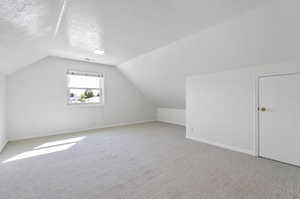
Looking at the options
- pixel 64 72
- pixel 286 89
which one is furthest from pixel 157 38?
pixel 64 72

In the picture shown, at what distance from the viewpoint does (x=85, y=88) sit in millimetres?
5020

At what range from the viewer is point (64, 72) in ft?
14.8

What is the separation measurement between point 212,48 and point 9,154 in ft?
15.7

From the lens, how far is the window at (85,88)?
15.5ft

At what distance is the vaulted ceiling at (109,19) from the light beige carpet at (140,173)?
1.95m

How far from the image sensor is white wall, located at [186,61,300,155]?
9.01 feet

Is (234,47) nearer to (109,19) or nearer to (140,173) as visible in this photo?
(109,19)

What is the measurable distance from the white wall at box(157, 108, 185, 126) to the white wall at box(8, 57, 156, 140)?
6.72ft

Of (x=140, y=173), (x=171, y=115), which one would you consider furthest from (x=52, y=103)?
(x=171, y=115)

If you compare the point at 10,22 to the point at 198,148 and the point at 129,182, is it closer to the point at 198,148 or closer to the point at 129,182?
the point at 129,182

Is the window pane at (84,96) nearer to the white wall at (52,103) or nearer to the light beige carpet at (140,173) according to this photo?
the white wall at (52,103)

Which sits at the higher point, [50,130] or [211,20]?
[211,20]

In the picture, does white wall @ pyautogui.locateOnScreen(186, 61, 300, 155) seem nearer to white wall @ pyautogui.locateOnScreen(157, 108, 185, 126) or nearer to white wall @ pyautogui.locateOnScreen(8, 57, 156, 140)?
white wall @ pyautogui.locateOnScreen(157, 108, 185, 126)

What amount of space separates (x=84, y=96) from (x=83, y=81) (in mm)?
550
